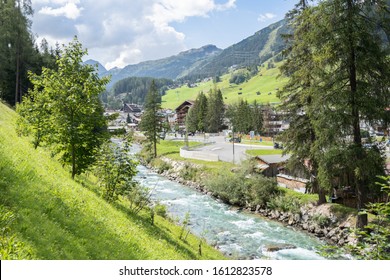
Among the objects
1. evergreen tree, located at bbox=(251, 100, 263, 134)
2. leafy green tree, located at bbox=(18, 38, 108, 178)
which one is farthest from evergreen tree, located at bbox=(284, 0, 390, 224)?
evergreen tree, located at bbox=(251, 100, 263, 134)

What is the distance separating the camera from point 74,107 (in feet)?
49.9

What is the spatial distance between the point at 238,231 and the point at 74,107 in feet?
59.1

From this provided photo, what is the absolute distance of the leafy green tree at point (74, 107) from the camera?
1493 centimetres

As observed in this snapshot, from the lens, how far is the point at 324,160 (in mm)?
21078

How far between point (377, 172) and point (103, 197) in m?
16.4

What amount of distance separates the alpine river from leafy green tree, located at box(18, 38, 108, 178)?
212 inches

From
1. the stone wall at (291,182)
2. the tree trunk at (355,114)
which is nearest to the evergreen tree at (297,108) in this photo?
the stone wall at (291,182)

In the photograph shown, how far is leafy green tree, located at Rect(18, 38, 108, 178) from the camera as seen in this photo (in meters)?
14.9

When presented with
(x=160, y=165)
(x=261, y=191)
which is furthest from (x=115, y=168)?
(x=160, y=165)

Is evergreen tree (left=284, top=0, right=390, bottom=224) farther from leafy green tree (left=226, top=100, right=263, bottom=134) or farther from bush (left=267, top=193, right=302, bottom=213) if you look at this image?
leafy green tree (left=226, top=100, right=263, bottom=134)

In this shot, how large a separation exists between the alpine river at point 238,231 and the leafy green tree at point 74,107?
17.6 feet

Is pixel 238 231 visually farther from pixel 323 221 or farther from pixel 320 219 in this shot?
pixel 323 221

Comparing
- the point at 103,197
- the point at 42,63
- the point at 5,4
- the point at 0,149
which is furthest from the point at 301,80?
the point at 42,63

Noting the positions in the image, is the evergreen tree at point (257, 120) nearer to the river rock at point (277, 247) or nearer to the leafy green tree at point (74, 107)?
the river rock at point (277, 247)
